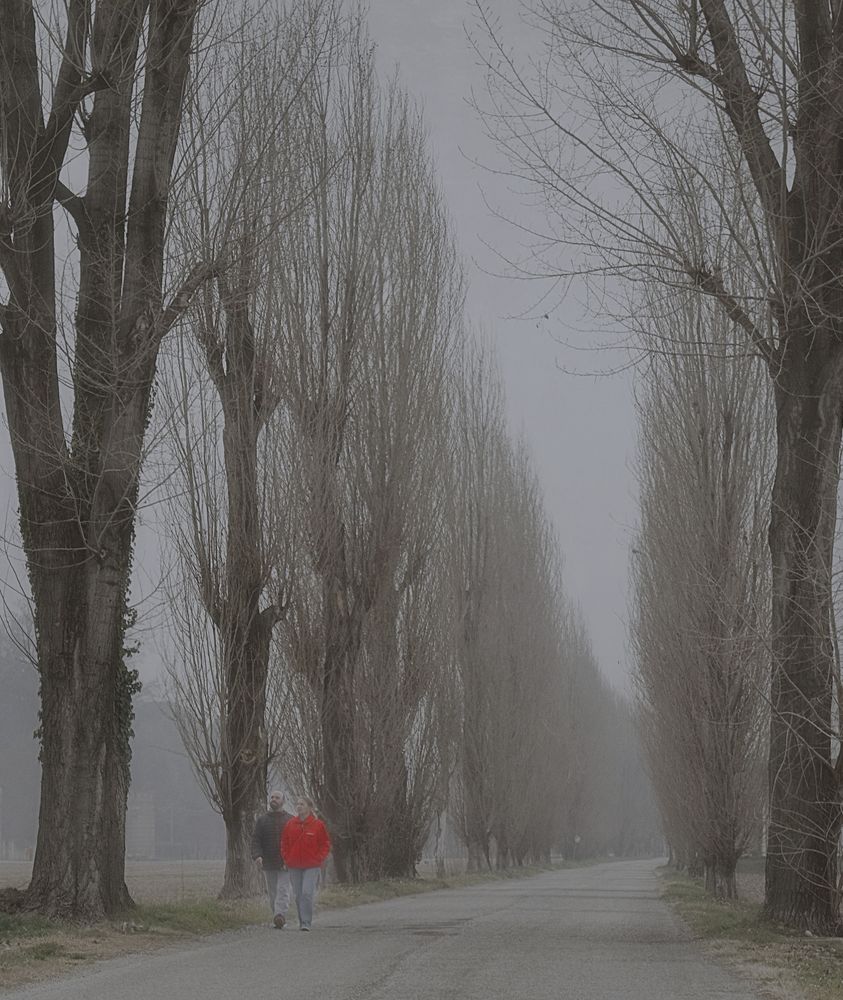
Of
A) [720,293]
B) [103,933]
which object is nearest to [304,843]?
[103,933]

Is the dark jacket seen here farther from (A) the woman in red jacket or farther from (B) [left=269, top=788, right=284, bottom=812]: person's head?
(A) the woman in red jacket

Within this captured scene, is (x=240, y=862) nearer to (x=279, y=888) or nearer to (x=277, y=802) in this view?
(x=277, y=802)

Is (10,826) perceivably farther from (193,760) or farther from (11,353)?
(11,353)

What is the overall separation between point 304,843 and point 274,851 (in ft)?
2.25

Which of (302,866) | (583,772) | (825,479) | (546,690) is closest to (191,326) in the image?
(302,866)

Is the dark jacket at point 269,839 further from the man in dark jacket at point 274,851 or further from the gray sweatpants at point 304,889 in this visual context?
the gray sweatpants at point 304,889

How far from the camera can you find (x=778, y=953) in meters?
11.7

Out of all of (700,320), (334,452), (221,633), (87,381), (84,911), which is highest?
(700,320)

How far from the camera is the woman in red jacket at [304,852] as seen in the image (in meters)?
15.0

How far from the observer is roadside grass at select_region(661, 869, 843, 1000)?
30.8 feet

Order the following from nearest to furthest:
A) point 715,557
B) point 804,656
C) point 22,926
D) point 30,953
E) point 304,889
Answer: point 30,953 → point 22,926 → point 804,656 → point 304,889 → point 715,557

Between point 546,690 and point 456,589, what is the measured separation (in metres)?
11.3

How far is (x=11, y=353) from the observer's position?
13.7 meters

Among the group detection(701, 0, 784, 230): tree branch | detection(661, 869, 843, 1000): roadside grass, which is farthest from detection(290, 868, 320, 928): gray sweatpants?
detection(701, 0, 784, 230): tree branch
